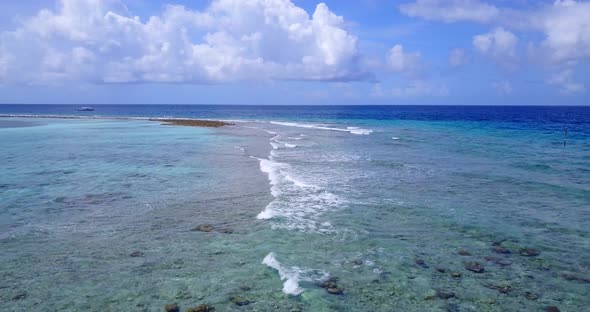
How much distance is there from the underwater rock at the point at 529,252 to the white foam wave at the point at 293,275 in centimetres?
543

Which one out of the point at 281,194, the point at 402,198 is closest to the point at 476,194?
the point at 402,198

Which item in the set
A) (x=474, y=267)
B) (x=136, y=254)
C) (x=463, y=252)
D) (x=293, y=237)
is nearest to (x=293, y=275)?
(x=293, y=237)

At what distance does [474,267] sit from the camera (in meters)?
9.95

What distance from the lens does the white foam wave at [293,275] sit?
8672 millimetres

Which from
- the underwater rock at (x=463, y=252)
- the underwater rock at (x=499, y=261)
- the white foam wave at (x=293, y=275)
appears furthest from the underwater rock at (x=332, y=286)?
the underwater rock at (x=499, y=261)

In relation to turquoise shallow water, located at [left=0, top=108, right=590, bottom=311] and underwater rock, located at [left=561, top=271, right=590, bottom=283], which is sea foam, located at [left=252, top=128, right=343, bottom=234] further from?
underwater rock, located at [left=561, top=271, right=590, bottom=283]

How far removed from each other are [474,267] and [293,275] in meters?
4.35

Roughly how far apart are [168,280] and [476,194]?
43.8 feet

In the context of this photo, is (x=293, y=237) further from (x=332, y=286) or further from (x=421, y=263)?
(x=421, y=263)

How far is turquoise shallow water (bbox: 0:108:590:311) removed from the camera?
333 inches

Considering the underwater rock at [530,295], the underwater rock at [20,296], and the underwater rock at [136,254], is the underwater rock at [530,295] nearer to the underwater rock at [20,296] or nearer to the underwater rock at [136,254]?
the underwater rock at [136,254]

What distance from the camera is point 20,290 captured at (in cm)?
848

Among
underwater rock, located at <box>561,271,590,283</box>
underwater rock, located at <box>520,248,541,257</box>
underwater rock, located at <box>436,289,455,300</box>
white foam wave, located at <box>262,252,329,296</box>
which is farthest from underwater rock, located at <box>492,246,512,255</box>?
white foam wave, located at <box>262,252,329,296</box>

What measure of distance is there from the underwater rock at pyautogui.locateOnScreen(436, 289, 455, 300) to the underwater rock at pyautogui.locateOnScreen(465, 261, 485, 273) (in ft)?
4.72
